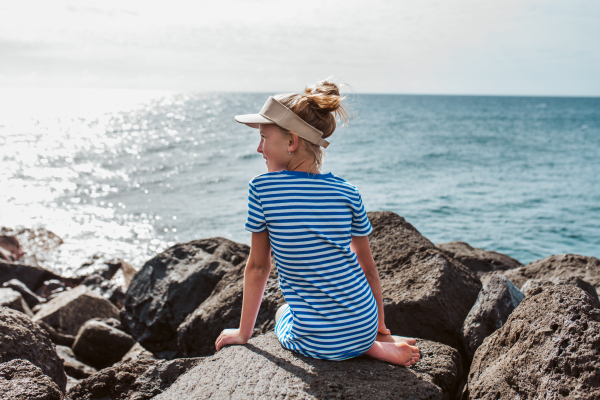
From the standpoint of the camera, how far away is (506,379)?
2.32 meters

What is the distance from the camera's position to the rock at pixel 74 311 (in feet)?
20.2

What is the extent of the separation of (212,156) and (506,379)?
24.1 m

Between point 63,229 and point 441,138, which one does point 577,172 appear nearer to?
point 441,138

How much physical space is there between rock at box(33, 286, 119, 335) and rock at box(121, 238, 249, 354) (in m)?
1.45

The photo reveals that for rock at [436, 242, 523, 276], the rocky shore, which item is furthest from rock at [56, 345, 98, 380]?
rock at [436, 242, 523, 276]

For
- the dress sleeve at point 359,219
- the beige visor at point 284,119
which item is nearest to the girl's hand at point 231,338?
Result: the dress sleeve at point 359,219

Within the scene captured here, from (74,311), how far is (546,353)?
614 cm

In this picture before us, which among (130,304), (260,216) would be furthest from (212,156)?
(260,216)

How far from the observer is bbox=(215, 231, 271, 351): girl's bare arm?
8.31 feet

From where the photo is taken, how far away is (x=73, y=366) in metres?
4.95

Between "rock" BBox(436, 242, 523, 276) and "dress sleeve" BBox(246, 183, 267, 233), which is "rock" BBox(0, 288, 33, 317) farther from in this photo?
"rock" BBox(436, 242, 523, 276)

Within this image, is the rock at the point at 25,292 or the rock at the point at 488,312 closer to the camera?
the rock at the point at 488,312

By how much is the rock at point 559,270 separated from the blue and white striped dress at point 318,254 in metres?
2.93

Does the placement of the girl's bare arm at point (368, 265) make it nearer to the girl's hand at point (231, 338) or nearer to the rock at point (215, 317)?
the girl's hand at point (231, 338)
